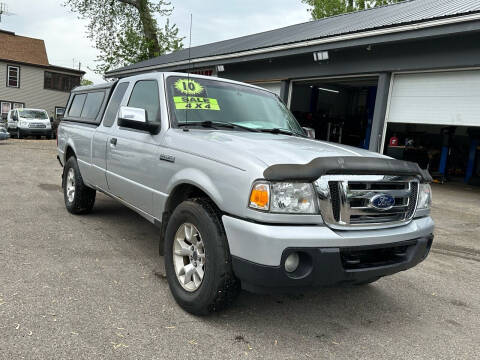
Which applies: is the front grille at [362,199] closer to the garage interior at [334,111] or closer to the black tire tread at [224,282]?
the black tire tread at [224,282]

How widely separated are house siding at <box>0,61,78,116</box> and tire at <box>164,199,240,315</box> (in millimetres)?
39251

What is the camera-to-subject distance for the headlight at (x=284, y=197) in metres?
2.52

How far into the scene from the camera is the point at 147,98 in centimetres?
418

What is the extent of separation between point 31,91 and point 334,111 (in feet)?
96.0

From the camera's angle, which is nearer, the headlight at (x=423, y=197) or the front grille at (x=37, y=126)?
the headlight at (x=423, y=197)

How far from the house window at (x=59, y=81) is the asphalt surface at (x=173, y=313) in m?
38.1

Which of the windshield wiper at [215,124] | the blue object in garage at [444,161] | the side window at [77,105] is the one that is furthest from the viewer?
the blue object in garage at [444,161]

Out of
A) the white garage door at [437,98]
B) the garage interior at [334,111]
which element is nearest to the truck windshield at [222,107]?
the white garage door at [437,98]

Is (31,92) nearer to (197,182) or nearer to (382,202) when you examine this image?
(197,182)

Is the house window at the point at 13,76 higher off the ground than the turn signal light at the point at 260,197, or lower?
higher

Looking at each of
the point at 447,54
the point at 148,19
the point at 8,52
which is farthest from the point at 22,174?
the point at 8,52

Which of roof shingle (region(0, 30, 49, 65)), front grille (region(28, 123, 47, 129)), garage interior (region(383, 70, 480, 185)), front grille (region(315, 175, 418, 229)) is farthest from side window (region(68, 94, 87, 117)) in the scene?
roof shingle (region(0, 30, 49, 65))

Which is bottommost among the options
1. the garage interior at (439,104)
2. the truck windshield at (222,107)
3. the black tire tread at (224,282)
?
the black tire tread at (224,282)

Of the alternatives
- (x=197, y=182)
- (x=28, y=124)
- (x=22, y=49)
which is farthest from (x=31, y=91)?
(x=197, y=182)
